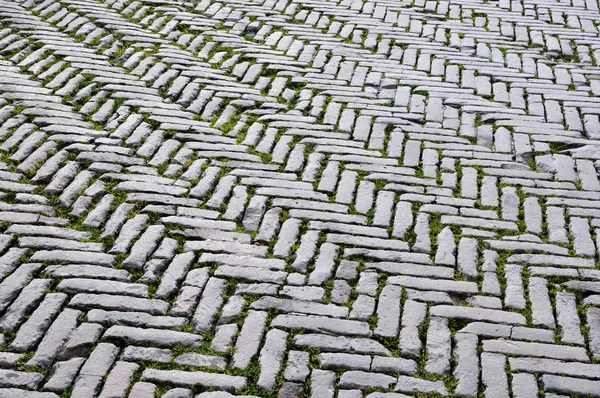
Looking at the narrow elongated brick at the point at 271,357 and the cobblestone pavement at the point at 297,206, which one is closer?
the narrow elongated brick at the point at 271,357

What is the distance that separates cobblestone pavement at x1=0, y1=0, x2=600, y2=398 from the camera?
3.10m

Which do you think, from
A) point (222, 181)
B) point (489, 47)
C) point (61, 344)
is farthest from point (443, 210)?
point (489, 47)

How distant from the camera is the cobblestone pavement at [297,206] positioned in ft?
10.2

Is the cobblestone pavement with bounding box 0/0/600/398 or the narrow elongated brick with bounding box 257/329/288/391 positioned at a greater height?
the cobblestone pavement with bounding box 0/0/600/398

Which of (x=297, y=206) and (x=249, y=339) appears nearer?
(x=249, y=339)

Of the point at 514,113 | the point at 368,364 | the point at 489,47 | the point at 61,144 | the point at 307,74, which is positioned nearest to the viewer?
the point at 368,364

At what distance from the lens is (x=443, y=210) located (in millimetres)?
4105

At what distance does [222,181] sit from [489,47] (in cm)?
289

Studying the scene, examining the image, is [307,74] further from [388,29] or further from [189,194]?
[189,194]

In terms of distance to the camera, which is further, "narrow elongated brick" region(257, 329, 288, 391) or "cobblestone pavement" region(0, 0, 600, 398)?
"cobblestone pavement" region(0, 0, 600, 398)

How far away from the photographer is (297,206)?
4105 mm

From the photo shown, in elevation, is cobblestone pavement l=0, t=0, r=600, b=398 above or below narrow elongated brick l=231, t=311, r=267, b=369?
above

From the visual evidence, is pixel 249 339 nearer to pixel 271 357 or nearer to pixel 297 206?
pixel 271 357

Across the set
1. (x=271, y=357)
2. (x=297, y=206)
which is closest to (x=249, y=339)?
(x=271, y=357)
